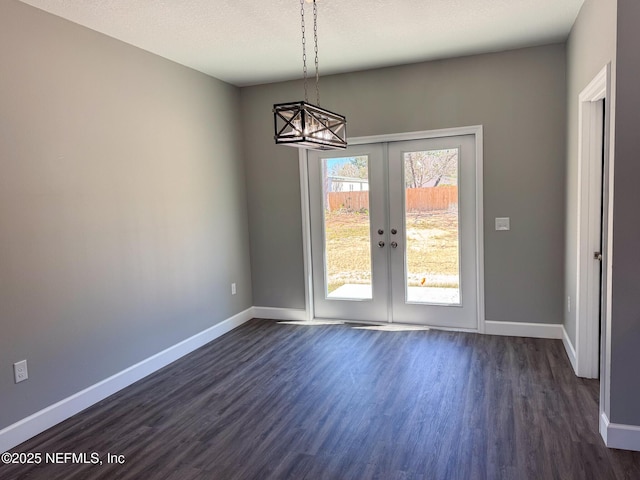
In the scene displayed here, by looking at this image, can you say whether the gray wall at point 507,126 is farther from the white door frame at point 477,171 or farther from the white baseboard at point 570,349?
the white baseboard at point 570,349

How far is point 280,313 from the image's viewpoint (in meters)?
5.41

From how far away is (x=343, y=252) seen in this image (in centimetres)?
513

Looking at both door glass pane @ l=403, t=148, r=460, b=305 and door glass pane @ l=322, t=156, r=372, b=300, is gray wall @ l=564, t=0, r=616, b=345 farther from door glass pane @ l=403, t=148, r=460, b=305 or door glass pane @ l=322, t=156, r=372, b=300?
door glass pane @ l=322, t=156, r=372, b=300

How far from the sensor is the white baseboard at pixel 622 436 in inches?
97.0

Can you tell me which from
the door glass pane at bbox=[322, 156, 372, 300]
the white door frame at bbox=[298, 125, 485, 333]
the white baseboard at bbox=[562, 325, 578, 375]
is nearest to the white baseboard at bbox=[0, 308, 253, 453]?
the door glass pane at bbox=[322, 156, 372, 300]

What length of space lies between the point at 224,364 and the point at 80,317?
1.30 meters

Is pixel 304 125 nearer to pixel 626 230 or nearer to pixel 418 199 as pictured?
pixel 626 230

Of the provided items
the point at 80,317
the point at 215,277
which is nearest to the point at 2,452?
the point at 80,317

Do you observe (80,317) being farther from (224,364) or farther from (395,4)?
(395,4)

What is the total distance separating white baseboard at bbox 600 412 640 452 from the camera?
2.46m

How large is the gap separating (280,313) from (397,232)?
1.70 m

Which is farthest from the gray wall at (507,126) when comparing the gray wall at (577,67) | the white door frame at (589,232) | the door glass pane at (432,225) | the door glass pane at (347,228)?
the white door frame at (589,232)

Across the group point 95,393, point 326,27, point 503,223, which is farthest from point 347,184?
point 95,393

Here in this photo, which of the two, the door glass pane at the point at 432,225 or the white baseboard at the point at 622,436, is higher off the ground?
the door glass pane at the point at 432,225
